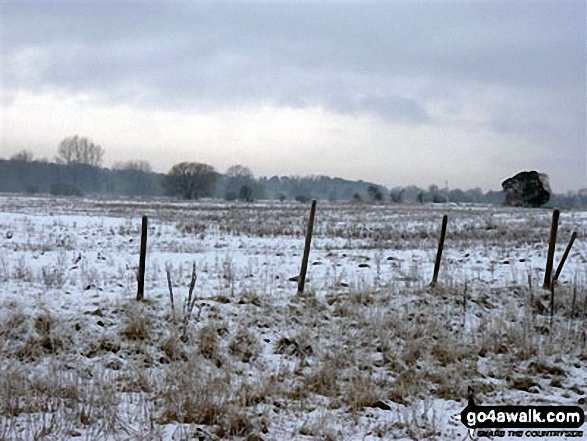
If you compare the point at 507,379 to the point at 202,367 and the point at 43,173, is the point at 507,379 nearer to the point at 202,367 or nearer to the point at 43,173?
the point at 202,367

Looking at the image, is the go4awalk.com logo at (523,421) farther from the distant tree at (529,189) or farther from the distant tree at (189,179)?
the distant tree at (189,179)

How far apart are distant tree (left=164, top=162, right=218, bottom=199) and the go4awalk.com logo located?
10377cm

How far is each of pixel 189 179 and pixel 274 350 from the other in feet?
334

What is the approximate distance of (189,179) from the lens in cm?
10681

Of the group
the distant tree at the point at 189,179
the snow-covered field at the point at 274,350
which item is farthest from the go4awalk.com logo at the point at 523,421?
the distant tree at the point at 189,179

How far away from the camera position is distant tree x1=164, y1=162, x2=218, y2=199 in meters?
107

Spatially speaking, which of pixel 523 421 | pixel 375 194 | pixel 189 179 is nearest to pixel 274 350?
pixel 523 421

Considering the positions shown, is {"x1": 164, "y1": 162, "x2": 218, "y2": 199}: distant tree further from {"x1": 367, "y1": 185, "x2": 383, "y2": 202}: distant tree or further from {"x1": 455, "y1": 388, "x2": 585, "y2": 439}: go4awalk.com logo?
{"x1": 455, "y1": 388, "x2": 585, "y2": 439}: go4awalk.com logo

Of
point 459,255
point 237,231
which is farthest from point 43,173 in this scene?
point 459,255

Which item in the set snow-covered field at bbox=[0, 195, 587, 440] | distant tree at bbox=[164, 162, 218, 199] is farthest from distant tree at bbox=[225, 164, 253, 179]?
snow-covered field at bbox=[0, 195, 587, 440]

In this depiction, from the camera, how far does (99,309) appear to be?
8.39 metres

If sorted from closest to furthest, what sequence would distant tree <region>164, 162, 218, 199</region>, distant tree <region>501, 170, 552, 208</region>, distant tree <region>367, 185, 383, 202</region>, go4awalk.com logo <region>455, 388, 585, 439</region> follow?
1. go4awalk.com logo <region>455, 388, 585, 439</region>
2. distant tree <region>501, 170, 552, 208</region>
3. distant tree <region>367, 185, 383, 202</region>
4. distant tree <region>164, 162, 218, 199</region>

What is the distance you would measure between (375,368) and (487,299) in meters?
4.10

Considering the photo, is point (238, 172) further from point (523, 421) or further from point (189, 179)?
point (523, 421)
